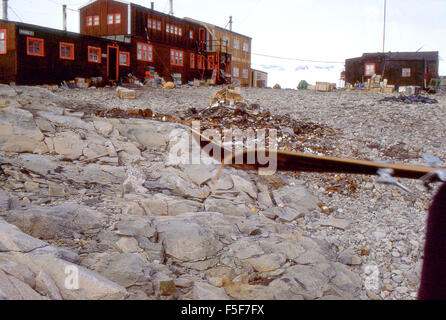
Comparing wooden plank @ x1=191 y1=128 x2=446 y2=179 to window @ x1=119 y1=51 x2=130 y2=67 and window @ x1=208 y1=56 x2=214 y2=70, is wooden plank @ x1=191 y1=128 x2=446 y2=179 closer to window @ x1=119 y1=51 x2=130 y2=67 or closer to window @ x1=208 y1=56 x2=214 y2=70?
window @ x1=119 y1=51 x2=130 y2=67

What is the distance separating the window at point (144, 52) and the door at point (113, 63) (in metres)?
1.86

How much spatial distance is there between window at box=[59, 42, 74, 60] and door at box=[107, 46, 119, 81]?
3061mm

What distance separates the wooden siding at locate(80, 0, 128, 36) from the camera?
85.8 feet

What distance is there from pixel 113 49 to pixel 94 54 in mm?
1847

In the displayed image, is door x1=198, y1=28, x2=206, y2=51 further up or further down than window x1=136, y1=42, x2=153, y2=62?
further up

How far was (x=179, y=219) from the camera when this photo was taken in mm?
5539

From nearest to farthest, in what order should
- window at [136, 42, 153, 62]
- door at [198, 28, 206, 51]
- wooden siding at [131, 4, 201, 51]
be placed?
wooden siding at [131, 4, 201, 51], window at [136, 42, 153, 62], door at [198, 28, 206, 51]

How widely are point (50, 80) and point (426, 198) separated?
66.5 feet

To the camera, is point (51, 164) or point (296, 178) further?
point (296, 178)

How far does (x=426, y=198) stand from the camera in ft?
24.8

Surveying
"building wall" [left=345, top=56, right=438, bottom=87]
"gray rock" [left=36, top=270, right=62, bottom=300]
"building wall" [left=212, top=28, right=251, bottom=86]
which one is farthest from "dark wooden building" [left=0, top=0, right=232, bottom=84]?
"gray rock" [left=36, top=270, right=62, bottom=300]

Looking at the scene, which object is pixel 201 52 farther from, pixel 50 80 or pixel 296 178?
pixel 296 178
